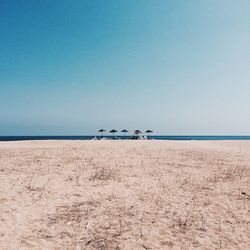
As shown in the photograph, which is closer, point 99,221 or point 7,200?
point 99,221

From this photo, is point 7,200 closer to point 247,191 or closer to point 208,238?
point 208,238

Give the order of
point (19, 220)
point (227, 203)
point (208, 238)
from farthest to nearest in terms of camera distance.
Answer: point (227, 203)
point (19, 220)
point (208, 238)

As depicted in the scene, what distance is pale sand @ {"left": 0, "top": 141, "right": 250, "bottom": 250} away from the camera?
7137 mm

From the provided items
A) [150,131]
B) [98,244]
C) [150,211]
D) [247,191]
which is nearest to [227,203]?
[247,191]

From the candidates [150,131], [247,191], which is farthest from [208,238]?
[150,131]

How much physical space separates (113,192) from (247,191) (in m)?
6.00

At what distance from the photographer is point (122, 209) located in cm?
945

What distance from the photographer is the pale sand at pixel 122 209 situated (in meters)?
7.14

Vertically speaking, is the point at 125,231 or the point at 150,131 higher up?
the point at 150,131

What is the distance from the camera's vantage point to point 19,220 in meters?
8.13

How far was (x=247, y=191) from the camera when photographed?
12172 mm

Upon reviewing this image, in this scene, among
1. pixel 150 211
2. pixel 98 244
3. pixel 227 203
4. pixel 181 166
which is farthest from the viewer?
pixel 181 166

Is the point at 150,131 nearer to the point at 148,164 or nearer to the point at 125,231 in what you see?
the point at 148,164

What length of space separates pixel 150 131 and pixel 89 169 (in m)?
64.2
